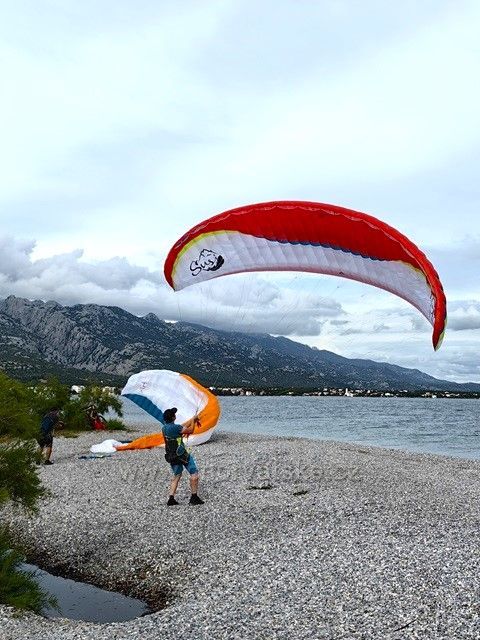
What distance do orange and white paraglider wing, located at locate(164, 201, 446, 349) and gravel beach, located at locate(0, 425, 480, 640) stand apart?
3.74 meters

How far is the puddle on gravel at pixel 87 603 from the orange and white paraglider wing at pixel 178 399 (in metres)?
12.9

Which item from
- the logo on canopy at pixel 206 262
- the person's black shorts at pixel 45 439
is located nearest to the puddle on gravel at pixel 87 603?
the logo on canopy at pixel 206 262

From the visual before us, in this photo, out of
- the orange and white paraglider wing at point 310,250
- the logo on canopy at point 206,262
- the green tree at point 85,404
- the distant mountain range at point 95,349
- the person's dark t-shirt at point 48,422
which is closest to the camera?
the orange and white paraglider wing at point 310,250

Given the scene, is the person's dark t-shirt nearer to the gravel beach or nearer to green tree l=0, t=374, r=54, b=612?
the gravel beach

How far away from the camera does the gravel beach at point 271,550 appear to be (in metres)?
7.10

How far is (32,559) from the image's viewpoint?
10859 millimetres

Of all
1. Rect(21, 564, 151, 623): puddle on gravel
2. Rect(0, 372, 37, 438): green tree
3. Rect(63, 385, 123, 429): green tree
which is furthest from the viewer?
Rect(63, 385, 123, 429): green tree

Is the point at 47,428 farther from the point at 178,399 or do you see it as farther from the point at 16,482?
the point at 16,482

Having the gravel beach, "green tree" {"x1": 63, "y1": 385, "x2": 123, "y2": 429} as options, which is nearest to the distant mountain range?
"green tree" {"x1": 63, "y1": 385, "x2": 123, "y2": 429}

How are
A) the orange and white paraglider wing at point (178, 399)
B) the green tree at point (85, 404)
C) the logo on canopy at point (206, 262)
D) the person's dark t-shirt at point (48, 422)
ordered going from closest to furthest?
the logo on canopy at point (206, 262) < the person's dark t-shirt at point (48, 422) < the orange and white paraglider wing at point (178, 399) < the green tree at point (85, 404)

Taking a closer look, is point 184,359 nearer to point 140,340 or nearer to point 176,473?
point 140,340

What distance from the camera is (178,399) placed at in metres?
23.5

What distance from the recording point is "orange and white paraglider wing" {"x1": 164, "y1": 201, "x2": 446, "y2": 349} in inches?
455

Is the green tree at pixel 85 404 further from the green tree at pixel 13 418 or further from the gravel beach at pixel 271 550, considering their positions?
the green tree at pixel 13 418
